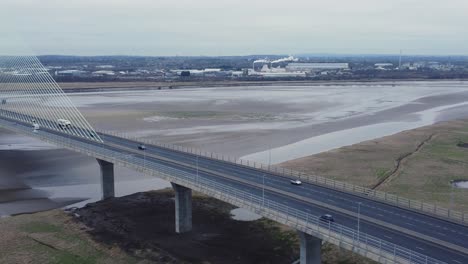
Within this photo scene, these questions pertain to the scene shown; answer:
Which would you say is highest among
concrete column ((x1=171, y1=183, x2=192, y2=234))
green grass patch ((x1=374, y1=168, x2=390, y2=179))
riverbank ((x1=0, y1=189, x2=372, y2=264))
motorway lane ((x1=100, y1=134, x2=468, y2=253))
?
motorway lane ((x1=100, y1=134, x2=468, y2=253))

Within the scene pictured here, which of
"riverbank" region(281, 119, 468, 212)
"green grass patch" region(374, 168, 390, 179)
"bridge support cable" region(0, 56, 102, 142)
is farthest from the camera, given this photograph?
"bridge support cable" region(0, 56, 102, 142)

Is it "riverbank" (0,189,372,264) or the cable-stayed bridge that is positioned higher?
the cable-stayed bridge

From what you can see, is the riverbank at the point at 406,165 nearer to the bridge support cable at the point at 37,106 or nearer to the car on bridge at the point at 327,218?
the car on bridge at the point at 327,218

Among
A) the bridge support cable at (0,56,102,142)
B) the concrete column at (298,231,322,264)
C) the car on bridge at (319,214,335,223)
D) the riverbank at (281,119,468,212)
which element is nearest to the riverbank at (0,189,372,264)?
the concrete column at (298,231,322,264)

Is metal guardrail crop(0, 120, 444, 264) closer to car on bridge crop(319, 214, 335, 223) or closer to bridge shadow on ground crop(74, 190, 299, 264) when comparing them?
car on bridge crop(319, 214, 335, 223)

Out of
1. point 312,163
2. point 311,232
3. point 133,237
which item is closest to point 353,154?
point 312,163

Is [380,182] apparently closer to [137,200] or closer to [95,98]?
[137,200]

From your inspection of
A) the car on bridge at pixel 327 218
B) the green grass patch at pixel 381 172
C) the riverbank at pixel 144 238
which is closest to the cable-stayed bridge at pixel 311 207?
the car on bridge at pixel 327 218
